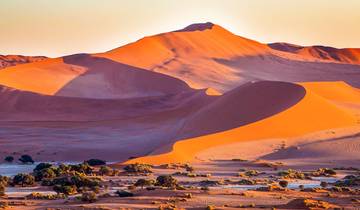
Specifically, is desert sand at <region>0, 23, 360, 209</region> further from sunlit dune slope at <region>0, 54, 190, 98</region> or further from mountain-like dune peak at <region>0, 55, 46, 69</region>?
mountain-like dune peak at <region>0, 55, 46, 69</region>

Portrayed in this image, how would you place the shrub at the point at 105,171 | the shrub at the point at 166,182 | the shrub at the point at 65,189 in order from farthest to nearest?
the shrub at the point at 105,171
the shrub at the point at 166,182
the shrub at the point at 65,189

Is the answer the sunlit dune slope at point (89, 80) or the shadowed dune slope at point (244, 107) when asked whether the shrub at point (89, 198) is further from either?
the sunlit dune slope at point (89, 80)

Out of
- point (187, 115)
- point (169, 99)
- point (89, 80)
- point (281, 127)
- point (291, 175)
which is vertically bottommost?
point (291, 175)

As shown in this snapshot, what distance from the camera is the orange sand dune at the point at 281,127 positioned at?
140 feet

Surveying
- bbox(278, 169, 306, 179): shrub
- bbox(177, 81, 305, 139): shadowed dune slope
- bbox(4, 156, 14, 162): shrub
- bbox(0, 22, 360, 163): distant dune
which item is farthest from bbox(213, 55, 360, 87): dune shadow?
bbox(278, 169, 306, 179): shrub

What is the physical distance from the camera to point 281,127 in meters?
50.2

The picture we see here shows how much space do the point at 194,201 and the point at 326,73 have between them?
105 m

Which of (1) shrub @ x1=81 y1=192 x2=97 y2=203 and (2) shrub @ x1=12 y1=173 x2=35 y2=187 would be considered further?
(2) shrub @ x1=12 y1=173 x2=35 y2=187

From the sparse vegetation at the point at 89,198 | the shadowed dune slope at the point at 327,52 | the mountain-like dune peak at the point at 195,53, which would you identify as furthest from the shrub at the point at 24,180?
the shadowed dune slope at the point at 327,52

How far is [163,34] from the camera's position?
128 meters

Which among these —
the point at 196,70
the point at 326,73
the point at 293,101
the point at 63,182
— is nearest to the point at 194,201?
the point at 63,182

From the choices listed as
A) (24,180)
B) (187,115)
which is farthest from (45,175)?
(187,115)

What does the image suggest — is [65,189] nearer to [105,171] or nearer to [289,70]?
[105,171]

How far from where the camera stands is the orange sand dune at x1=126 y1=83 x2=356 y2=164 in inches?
1676
